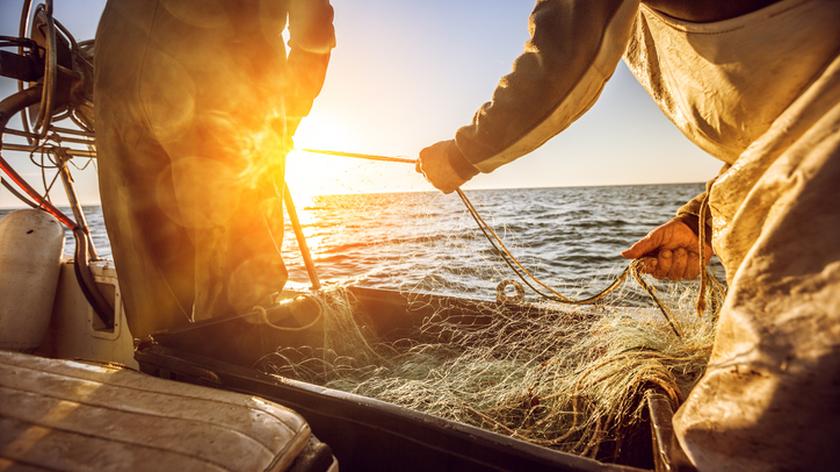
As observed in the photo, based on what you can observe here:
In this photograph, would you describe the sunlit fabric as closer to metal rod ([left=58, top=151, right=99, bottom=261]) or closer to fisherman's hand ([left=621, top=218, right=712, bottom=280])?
fisherman's hand ([left=621, top=218, right=712, bottom=280])

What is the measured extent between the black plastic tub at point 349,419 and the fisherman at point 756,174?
31cm

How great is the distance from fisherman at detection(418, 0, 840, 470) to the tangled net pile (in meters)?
0.62

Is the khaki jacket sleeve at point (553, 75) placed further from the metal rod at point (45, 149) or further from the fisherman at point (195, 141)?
the metal rod at point (45, 149)

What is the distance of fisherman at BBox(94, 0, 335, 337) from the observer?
176cm

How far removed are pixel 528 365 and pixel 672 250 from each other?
108cm

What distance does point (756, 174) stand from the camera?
0.81 m

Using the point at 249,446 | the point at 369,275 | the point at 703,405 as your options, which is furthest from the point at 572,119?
the point at 369,275

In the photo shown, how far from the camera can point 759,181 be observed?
767 mm

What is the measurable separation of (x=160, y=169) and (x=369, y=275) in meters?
4.54

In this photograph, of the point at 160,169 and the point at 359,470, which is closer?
the point at 359,470

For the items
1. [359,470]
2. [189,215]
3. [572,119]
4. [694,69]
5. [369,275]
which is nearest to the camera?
[694,69]

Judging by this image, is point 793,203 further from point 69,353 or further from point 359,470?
point 69,353

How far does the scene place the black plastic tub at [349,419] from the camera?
3.21 feet

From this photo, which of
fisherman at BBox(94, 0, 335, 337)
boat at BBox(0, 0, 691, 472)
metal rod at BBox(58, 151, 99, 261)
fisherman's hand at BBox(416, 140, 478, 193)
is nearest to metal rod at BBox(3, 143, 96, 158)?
metal rod at BBox(58, 151, 99, 261)
